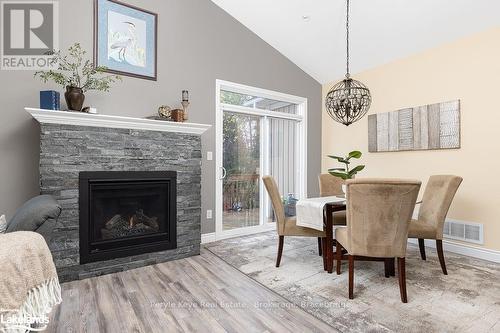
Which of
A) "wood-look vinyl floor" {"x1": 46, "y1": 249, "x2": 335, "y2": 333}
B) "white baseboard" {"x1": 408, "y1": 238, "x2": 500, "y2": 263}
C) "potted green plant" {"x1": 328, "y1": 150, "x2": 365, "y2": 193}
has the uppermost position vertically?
"potted green plant" {"x1": 328, "y1": 150, "x2": 365, "y2": 193}

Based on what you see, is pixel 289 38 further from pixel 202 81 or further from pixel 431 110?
pixel 431 110

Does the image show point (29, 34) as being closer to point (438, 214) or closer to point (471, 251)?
point (438, 214)

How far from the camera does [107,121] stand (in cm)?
263

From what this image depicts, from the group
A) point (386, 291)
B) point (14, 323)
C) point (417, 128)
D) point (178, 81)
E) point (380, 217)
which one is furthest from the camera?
point (417, 128)

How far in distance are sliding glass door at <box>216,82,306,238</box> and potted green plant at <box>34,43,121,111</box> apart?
153cm

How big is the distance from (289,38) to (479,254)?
378cm

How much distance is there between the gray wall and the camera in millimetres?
2559

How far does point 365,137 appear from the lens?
432 centimetres

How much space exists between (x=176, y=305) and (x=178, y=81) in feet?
8.65

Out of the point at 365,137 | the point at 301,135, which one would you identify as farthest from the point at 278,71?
the point at 365,137

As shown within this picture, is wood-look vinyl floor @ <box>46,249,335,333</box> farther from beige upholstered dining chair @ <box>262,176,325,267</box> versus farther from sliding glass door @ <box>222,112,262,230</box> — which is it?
sliding glass door @ <box>222,112,262,230</box>

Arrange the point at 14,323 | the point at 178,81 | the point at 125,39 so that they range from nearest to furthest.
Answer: the point at 14,323, the point at 125,39, the point at 178,81

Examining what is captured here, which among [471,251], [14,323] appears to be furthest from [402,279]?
[14,323]

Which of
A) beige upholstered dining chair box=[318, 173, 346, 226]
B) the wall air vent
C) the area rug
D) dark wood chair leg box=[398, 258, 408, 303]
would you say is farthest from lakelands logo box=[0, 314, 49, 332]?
the wall air vent
